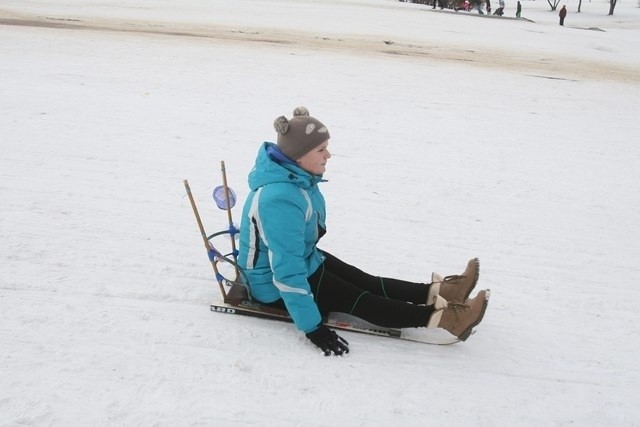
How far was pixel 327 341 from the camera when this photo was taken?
275 centimetres

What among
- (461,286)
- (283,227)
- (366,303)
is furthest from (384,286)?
(283,227)

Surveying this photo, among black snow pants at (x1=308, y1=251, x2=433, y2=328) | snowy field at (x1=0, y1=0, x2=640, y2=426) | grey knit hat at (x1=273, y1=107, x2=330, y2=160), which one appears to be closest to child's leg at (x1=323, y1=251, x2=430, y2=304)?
black snow pants at (x1=308, y1=251, x2=433, y2=328)

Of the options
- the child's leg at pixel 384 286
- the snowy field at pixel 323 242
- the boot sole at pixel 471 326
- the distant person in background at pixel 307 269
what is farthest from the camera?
the child's leg at pixel 384 286

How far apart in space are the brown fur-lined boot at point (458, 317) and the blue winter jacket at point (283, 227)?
Result: 62 centimetres

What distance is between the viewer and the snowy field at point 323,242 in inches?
101

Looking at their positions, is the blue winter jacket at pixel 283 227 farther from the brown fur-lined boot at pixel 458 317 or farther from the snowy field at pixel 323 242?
the brown fur-lined boot at pixel 458 317

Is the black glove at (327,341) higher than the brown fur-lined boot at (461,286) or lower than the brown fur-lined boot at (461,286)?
lower

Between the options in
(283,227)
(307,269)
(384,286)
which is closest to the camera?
(283,227)

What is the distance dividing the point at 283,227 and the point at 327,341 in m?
0.62

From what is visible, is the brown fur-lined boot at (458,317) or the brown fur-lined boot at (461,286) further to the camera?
the brown fur-lined boot at (461,286)

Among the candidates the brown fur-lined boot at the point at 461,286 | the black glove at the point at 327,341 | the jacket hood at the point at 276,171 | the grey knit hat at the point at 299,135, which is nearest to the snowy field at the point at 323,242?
the black glove at the point at 327,341

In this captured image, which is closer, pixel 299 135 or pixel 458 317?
pixel 299 135

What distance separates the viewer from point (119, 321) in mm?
2943

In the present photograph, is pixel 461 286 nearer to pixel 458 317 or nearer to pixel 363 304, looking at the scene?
pixel 458 317
